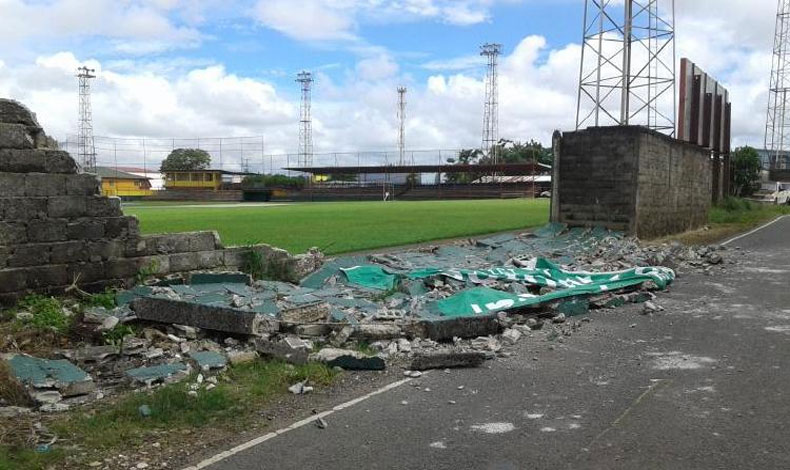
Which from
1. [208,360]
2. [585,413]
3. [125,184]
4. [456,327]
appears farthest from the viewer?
[125,184]

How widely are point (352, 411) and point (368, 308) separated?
403 cm

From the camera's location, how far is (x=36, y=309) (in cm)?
889

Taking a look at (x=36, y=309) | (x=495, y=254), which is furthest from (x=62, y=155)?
(x=495, y=254)

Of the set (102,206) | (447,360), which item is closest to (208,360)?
(447,360)

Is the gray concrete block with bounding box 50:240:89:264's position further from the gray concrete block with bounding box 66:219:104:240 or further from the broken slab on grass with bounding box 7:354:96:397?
the broken slab on grass with bounding box 7:354:96:397

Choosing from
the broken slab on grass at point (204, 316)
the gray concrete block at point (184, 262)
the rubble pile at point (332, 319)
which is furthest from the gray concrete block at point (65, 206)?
the broken slab on grass at point (204, 316)

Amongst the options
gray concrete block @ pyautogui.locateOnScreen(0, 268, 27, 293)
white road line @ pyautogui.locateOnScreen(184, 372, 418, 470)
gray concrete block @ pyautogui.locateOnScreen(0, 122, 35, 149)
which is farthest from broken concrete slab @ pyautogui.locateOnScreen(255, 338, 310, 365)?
gray concrete block @ pyautogui.locateOnScreen(0, 122, 35, 149)

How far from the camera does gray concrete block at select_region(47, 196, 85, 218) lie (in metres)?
9.57

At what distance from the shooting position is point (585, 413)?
5.67 m

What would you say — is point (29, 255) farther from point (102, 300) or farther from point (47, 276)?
point (102, 300)

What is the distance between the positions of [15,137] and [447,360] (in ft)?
22.0

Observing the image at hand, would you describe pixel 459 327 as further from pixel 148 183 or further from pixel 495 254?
pixel 148 183

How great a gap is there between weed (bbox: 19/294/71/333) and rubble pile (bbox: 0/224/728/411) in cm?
33

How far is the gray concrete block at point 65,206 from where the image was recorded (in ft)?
31.4
